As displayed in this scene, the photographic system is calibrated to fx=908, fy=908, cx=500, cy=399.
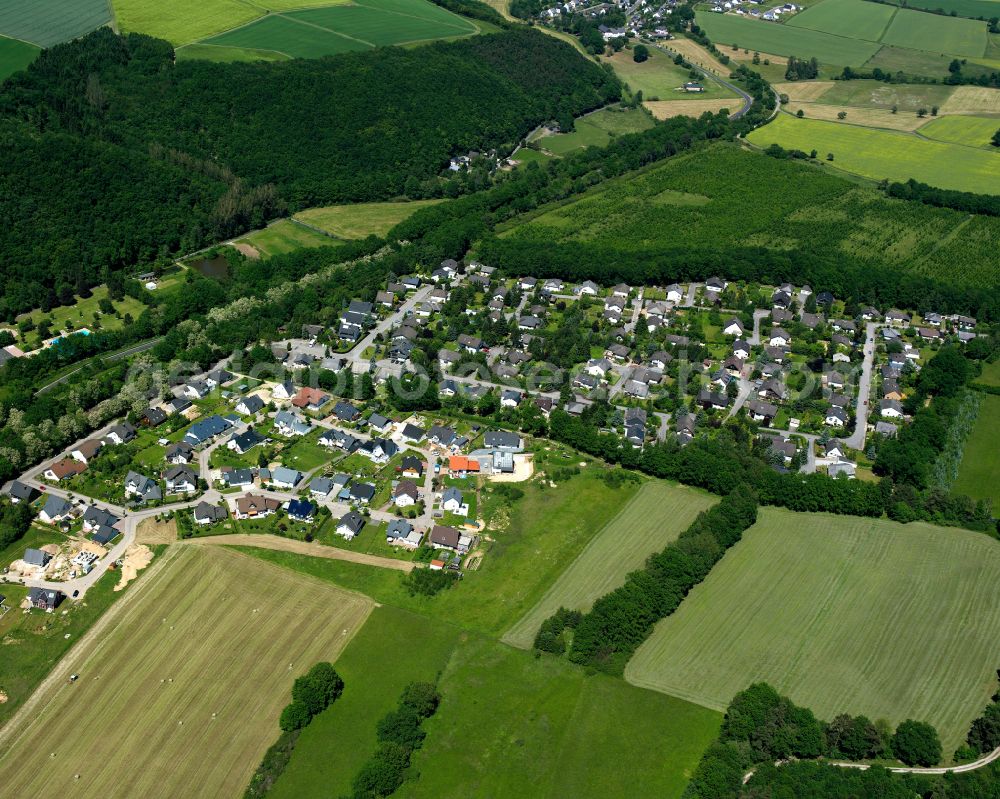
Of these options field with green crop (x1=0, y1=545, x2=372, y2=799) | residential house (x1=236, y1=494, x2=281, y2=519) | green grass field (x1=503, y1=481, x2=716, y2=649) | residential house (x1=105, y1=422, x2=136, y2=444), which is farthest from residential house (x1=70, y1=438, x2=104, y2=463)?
green grass field (x1=503, y1=481, x2=716, y2=649)

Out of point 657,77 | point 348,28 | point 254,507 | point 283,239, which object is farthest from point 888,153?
point 254,507

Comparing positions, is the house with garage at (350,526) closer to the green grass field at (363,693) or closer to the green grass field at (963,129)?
the green grass field at (363,693)

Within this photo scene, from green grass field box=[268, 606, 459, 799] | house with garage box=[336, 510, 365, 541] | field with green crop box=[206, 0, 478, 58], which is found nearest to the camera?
green grass field box=[268, 606, 459, 799]

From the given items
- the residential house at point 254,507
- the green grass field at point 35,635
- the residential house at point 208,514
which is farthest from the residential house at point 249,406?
the green grass field at point 35,635

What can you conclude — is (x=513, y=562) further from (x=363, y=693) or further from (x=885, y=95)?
(x=885, y=95)

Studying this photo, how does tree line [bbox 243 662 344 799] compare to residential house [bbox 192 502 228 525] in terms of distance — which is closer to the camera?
tree line [bbox 243 662 344 799]

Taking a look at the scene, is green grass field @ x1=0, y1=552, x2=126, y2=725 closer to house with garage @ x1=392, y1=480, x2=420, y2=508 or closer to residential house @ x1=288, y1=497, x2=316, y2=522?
residential house @ x1=288, y1=497, x2=316, y2=522

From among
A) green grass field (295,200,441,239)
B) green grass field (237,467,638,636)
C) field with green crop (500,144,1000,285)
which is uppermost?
field with green crop (500,144,1000,285)

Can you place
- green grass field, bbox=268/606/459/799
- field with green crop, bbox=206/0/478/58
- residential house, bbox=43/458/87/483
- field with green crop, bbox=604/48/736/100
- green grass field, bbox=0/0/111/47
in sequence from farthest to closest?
field with green crop, bbox=604/48/736/100 < field with green crop, bbox=206/0/478/58 < green grass field, bbox=0/0/111/47 < residential house, bbox=43/458/87/483 < green grass field, bbox=268/606/459/799
